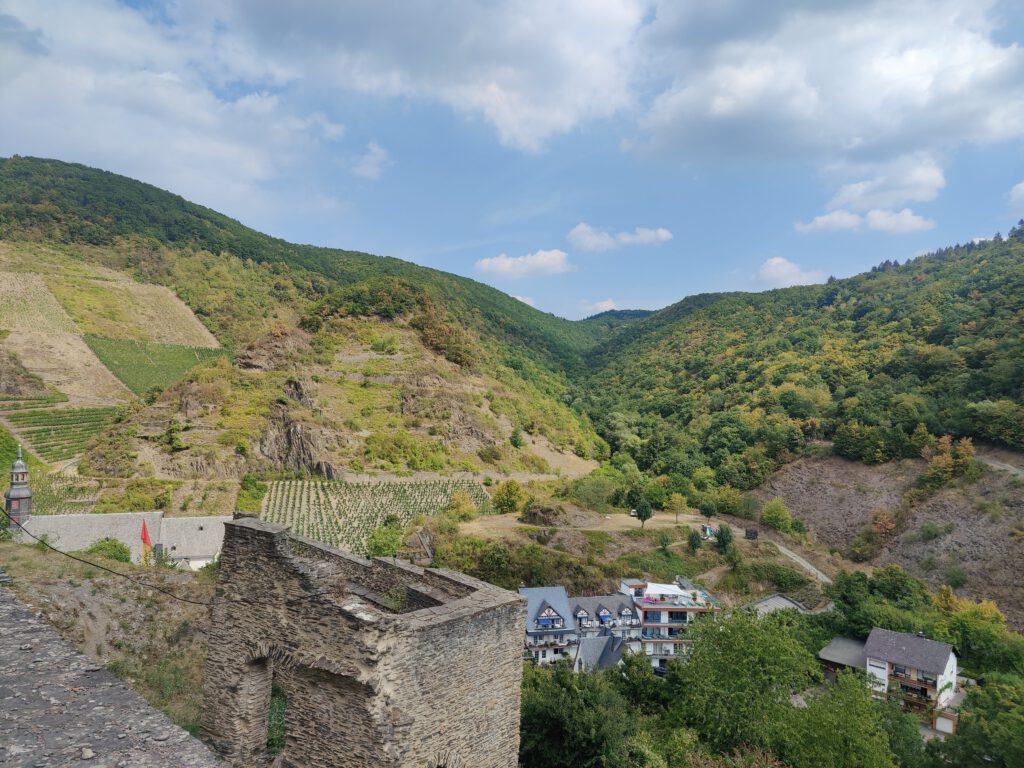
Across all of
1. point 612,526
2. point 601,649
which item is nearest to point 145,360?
point 612,526

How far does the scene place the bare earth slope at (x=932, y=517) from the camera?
39344 mm

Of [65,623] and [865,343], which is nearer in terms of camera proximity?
[65,623]

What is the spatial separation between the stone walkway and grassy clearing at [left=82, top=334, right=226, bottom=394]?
6653 centimetres

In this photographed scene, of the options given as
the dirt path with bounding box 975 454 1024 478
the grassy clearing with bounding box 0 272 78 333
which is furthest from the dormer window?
the grassy clearing with bounding box 0 272 78 333

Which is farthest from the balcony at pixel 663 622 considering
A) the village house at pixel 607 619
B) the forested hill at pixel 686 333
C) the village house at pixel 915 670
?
the forested hill at pixel 686 333

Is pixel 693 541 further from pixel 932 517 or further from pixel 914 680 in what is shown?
pixel 932 517

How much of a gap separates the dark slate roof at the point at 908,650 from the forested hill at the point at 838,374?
27.6m

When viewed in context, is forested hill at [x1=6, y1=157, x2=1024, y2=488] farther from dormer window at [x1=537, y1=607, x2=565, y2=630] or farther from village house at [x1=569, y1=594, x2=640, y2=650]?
dormer window at [x1=537, y1=607, x2=565, y2=630]

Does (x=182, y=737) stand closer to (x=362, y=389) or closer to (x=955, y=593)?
(x=955, y=593)

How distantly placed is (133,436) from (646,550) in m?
39.7

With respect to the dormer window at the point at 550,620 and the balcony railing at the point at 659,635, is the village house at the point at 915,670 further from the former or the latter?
the dormer window at the point at 550,620

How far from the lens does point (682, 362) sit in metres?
102

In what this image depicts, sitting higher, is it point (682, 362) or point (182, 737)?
point (682, 362)

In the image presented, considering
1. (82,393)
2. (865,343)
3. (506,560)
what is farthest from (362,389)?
(865,343)
